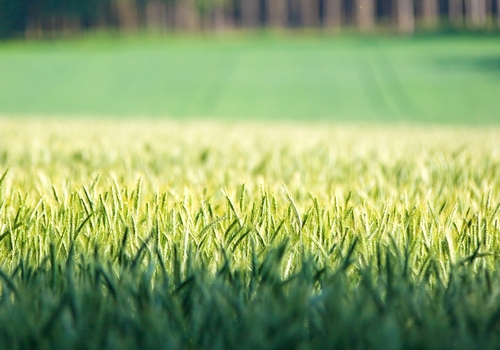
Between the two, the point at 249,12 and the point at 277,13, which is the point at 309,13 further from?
the point at 249,12

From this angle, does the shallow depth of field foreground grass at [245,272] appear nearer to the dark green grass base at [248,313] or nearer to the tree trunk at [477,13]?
the dark green grass base at [248,313]

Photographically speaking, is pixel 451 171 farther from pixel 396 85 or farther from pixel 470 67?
pixel 470 67

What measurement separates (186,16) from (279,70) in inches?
644

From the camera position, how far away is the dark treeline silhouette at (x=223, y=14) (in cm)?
2750

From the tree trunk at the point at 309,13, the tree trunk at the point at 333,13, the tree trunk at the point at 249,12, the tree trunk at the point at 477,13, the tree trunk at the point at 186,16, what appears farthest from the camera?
the tree trunk at the point at 186,16

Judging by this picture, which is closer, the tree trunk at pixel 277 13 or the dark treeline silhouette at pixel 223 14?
the dark treeline silhouette at pixel 223 14

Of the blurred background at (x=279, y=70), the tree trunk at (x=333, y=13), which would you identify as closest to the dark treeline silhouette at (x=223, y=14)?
the tree trunk at (x=333, y=13)

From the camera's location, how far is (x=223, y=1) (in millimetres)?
30828

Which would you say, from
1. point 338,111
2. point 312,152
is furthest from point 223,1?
point 312,152

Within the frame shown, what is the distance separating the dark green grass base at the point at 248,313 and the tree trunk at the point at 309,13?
29.4 meters

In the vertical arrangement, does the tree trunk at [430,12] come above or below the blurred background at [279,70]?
above

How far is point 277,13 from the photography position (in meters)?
30.1

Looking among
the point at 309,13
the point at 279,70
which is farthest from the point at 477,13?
the point at 279,70

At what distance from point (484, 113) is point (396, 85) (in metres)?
3.36
